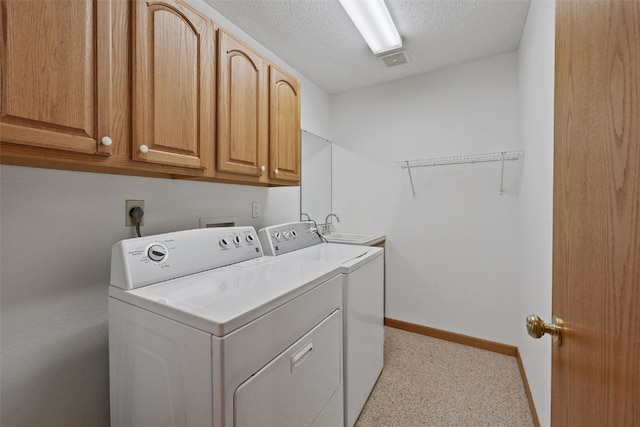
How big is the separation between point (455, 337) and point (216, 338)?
2.46 meters

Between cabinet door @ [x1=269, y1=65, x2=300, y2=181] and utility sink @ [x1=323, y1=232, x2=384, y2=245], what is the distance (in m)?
0.87

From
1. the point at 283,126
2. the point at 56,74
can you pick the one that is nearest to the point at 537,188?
the point at 283,126

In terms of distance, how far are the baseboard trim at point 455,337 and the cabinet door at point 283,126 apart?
1881mm

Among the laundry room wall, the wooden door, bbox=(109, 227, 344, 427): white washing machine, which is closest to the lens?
the wooden door

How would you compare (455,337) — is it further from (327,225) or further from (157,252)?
(157,252)

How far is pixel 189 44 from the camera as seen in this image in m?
1.25

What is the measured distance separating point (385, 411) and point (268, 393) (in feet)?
3.85

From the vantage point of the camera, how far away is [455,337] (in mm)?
2523

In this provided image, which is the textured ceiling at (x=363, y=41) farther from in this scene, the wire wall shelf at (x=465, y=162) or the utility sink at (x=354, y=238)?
the utility sink at (x=354, y=238)

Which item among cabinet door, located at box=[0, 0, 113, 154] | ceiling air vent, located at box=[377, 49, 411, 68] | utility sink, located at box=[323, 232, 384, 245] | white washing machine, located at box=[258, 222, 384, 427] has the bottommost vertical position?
white washing machine, located at box=[258, 222, 384, 427]

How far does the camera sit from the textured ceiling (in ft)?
5.77

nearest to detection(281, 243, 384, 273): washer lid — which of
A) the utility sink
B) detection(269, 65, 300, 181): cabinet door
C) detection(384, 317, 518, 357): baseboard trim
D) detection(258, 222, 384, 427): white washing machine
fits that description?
detection(258, 222, 384, 427): white washing machine

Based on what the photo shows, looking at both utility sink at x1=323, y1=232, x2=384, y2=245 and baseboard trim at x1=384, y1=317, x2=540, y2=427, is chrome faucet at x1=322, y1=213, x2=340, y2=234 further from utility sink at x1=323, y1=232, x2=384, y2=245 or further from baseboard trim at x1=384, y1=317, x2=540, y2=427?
A: baseboard trim at x1=384, y1=317, x2=540, y2=427

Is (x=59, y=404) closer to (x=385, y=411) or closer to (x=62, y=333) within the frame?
(x=62, y=333)
